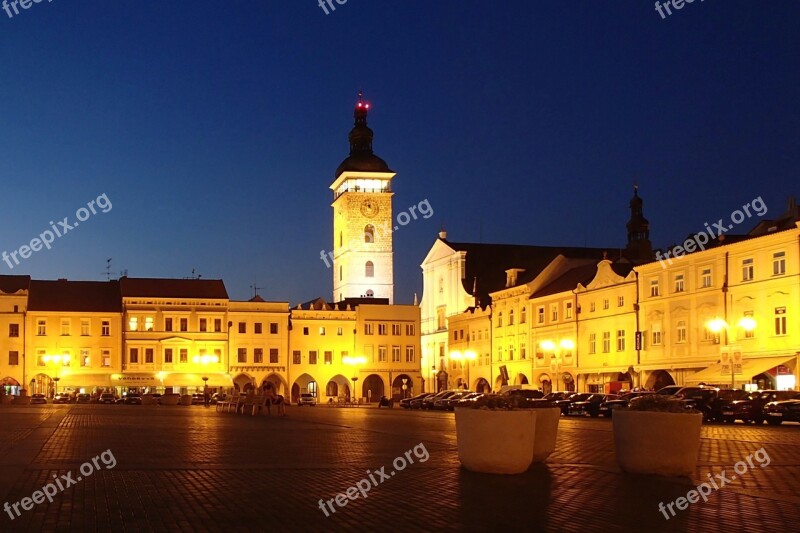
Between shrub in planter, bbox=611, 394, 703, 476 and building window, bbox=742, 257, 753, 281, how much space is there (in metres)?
44.5

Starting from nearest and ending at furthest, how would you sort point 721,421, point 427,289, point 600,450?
point 600,450
point 721,421
point 427,289

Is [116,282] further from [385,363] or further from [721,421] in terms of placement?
[721,421]

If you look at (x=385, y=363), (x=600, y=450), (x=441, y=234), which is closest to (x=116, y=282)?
(x=385, y=363)

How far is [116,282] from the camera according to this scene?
348 ft

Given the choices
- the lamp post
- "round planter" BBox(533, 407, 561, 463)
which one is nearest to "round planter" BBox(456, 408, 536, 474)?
"round planter" BBox(533, 407, 561, 463)

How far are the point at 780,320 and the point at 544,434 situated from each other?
41.5 metres

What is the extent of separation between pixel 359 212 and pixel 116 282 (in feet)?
132

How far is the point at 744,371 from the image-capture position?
5722 cm

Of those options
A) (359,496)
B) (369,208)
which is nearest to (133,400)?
(369,208)

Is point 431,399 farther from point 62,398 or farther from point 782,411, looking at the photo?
point 782,411

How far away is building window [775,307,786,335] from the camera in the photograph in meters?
56.3

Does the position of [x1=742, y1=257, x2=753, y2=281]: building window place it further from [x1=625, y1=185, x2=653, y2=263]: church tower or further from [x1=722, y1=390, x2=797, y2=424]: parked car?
[x1=625, y1=185, x2=653, y2=263]: church tower

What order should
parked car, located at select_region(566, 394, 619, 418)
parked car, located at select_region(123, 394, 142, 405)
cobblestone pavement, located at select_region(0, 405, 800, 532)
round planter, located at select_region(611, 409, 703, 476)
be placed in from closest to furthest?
cobblestone pavement, located at select_region(0, 405, 800, 532), round planter, located at select_region(611, 409, 703, 476), parked car, located at select_region(566, 394, 619, 418), parked car, located at select_region(123, 394, 142, 405)

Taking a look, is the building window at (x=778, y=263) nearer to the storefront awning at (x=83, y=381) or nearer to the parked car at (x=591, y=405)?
the parked car at (x=591, y=405)
